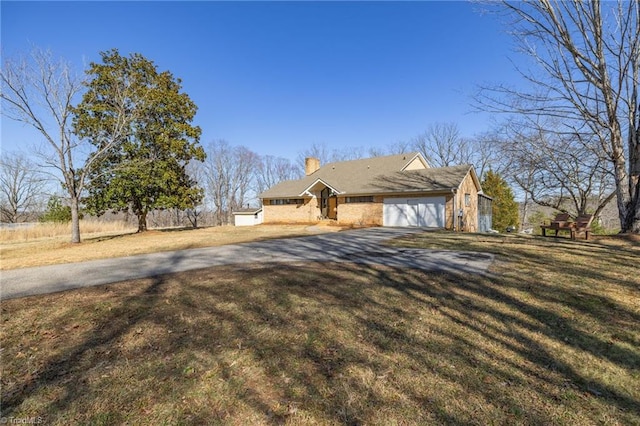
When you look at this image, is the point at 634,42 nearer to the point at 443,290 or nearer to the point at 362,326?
the point at 443,290

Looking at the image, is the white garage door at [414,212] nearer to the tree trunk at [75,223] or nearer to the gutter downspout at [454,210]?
the gutter downspout at [454,210]

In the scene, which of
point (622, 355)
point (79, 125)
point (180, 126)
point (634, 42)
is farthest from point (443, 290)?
point (79, 125)

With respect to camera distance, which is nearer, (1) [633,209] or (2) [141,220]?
(1) [633,209]

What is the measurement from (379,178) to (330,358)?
65.0 ft

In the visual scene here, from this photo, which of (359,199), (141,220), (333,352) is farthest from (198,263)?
(359,199)

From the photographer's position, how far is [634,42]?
28.8 ft

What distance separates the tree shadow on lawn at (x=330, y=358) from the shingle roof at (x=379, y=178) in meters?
14.5

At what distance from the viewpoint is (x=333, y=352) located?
3145 millimetres

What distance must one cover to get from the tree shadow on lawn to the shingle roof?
14466mm

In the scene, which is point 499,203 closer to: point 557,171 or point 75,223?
point 557,171

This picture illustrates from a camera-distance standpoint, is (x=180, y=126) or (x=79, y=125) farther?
(x=180, y=126)

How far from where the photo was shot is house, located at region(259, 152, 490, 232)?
17.8 metres

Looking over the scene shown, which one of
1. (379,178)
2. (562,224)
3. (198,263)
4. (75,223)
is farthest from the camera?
(379,178)

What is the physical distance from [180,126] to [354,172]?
44.6 feet
